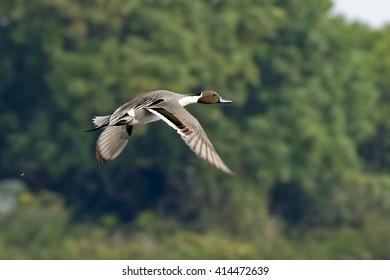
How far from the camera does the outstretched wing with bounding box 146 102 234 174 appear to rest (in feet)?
27.1

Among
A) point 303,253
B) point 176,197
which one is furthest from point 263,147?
point 303,253

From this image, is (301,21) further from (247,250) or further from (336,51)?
(247,250)

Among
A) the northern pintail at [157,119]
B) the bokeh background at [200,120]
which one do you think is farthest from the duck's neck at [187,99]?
the bokeh background at [200,120]

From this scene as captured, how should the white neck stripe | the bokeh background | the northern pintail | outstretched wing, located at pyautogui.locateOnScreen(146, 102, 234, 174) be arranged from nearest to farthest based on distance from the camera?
outstretched wing, located at pyautogui.locateOnScreen(146, 102, 234, 174), the northern pintail, the white neck stripe, the bokeh background

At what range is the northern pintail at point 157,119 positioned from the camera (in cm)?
839

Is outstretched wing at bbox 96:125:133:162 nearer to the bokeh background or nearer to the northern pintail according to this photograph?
the northern pintail

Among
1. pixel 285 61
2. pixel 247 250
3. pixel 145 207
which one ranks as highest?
pixel 285 61

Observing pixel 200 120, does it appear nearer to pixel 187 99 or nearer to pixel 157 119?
pixel 187 99

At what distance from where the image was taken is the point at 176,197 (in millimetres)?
20266

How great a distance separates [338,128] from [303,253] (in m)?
3.69

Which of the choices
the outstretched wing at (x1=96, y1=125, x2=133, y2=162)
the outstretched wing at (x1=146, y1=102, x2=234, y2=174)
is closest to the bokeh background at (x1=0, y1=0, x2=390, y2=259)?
the outstretched wing at (x1=96, y1=125, x2=133, y2=162)

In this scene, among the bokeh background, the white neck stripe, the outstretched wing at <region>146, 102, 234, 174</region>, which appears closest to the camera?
the outstretched wing at <region>146, 102, 234, 174</region>

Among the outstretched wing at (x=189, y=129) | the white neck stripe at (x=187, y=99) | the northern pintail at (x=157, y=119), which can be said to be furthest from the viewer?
the white neck stripe at (x=187, y=99)

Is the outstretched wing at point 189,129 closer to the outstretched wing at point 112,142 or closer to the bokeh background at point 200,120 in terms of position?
the outstretched wing at point 112,142
